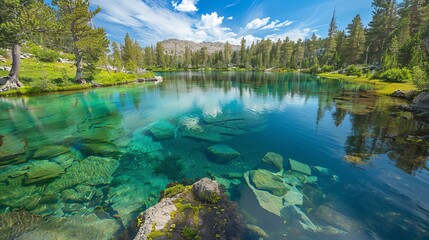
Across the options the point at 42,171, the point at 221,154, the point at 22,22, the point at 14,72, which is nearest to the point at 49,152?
the point at 42,171

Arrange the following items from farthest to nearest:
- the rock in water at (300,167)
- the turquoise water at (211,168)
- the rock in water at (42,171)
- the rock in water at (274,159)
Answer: the rock in water at (274,159) < the rock in water at (300,167) < the rock in water at (42,171) < the turquoise water at (211,168)

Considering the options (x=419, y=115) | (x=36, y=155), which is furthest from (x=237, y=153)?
(x=419, y=115)

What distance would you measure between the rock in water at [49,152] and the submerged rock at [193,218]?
10706 millimetres

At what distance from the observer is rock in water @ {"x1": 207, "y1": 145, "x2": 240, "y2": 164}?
1241 cm

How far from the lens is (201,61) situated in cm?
16438

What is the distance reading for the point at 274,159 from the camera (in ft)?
40.3

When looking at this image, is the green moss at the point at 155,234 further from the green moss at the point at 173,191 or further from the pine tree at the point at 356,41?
the pine tree at the point at 356,41

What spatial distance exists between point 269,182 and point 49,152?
15695 mm

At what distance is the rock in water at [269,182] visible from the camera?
915 cm

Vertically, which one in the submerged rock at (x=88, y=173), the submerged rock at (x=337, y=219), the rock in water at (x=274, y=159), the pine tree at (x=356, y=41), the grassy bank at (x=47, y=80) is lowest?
the submerged rock at (x=337, y=219)

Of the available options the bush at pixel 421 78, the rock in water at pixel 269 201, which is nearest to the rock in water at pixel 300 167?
the rock in water at pixel 269 201

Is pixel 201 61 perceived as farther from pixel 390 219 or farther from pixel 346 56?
pixel 390 219

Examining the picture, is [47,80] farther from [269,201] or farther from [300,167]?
[300,167]

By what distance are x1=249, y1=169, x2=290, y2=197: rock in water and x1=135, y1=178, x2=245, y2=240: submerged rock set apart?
Answer: 2539 mm
